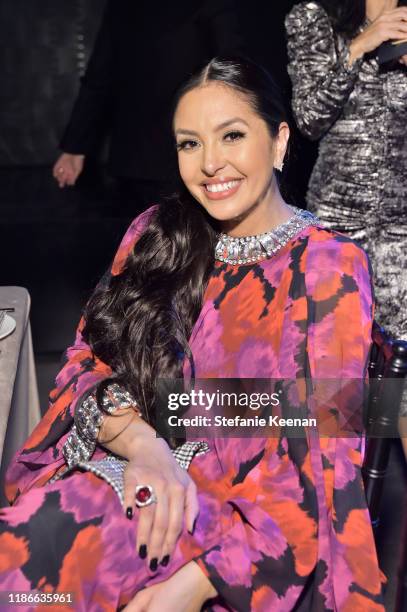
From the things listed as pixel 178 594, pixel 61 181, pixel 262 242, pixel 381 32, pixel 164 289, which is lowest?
pixel 178 594

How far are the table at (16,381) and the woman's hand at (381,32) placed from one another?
1007 mm

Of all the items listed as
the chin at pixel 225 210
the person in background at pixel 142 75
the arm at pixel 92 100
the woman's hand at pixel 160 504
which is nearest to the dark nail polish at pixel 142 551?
the woman's hand at pixel 160 504

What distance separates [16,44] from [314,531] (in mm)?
3042

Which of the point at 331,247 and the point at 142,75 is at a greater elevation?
the point at 142,75

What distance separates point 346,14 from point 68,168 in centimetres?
166

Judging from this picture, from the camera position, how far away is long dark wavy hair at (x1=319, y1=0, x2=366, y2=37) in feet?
7.06

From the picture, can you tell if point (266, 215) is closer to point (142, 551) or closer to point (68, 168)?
point (142, 551)

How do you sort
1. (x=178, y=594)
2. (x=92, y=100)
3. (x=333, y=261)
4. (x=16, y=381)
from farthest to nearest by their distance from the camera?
(x=92, y=100) < (x=16, y=381) < (x=333, y=261) < (x=178, y=594)

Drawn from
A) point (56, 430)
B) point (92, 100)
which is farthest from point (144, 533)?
point (92, 100)

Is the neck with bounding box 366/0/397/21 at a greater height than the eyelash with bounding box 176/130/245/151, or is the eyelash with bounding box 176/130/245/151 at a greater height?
the neck with bounding box 366/0/397/21

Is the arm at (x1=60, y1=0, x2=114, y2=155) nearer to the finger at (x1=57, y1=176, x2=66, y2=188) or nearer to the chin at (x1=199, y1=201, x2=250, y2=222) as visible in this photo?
the finger at (x1=57, y1=176, x2=66, y2=188)

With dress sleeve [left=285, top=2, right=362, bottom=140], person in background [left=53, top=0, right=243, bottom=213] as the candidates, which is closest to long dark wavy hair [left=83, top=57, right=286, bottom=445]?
dress sleeve [left=285, top=2, right=362, bottom=140]

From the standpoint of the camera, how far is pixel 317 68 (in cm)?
214

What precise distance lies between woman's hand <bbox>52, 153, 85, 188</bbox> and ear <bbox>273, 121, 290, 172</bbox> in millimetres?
2042
